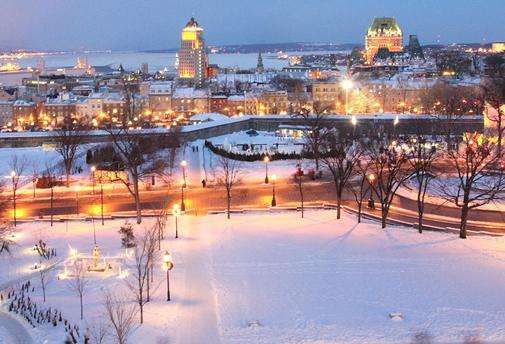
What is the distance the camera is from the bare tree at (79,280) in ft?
59.4

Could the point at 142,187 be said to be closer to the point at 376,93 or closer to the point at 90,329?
the point at 90,329

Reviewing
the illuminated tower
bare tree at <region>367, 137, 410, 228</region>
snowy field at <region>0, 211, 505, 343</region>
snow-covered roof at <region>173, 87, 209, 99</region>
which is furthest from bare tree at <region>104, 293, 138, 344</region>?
the illuminated tower

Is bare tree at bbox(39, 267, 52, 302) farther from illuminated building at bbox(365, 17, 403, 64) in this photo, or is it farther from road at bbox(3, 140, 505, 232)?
illuminated building at bbox(365, 17, 403, 64)

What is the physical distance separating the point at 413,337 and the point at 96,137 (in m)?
35.5

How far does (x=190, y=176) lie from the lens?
36719 millimetres

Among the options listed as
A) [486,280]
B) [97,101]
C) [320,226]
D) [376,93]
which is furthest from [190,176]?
[97,101]

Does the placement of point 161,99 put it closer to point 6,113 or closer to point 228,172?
point 6,113

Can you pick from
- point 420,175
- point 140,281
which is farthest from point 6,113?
point 140,281

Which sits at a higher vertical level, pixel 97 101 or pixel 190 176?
pixel 97 101

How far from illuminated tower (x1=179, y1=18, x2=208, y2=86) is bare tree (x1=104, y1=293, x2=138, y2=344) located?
147 m

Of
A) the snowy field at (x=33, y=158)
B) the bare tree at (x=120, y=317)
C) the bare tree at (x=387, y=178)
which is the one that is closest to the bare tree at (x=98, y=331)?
the bare tree at (x=120, y=317)

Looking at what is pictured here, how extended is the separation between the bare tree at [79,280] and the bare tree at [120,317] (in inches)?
28.0

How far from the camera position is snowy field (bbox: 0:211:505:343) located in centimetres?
1631

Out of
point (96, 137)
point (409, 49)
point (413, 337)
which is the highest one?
point (409, 49)
